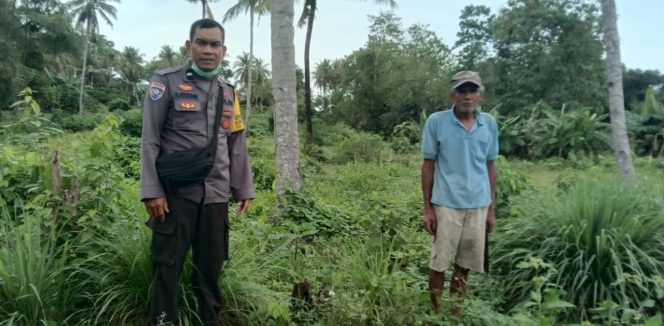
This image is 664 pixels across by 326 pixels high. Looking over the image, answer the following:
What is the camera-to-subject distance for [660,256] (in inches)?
151

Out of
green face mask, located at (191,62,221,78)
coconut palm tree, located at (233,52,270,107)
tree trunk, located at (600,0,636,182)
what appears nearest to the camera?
green face mask, located at (191,62,221,78)

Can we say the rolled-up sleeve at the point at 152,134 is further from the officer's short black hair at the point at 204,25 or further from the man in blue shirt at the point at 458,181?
the man in blue shirt at the point at 458,181

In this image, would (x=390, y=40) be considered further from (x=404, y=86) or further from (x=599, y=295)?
(x=599, y=295)

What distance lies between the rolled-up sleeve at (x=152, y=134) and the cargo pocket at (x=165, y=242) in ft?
0.54

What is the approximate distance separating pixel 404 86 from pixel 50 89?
995 inches

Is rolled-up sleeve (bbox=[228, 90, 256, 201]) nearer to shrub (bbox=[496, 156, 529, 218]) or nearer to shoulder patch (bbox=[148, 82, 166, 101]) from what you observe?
shoulder patch (bbox=[148, 82, 166, 101])

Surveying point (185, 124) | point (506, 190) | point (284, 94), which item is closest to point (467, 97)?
point (185, 124)

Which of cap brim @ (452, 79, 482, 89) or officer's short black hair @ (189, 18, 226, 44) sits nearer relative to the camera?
officer's short black hair @ (189, 18, 226, 44)

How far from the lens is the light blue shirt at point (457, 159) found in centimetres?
327

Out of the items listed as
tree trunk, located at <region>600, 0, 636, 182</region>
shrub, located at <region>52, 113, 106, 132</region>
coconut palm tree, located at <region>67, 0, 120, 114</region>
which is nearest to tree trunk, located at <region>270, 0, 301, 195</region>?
tree trunk, located at <region>600, 0, 636, 182</region>

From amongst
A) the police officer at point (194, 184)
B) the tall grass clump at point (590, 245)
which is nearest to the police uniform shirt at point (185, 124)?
the police officer at point (194, 184)

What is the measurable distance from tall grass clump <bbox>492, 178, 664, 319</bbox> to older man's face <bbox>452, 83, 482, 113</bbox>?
3.76ft

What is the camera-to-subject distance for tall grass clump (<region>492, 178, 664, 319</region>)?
3605 millimetres

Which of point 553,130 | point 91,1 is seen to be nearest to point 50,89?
point 91,1
